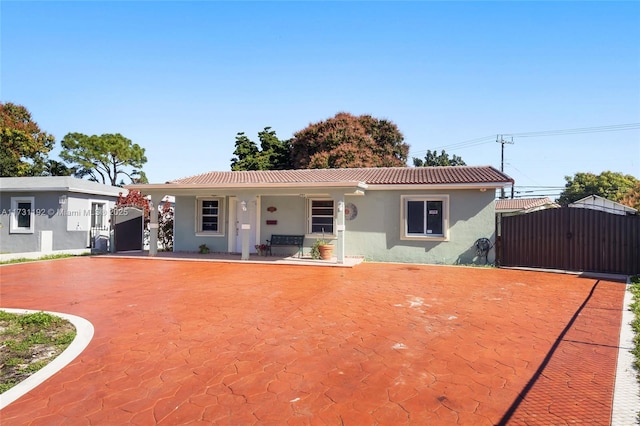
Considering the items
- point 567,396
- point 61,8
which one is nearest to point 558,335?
point 567,396

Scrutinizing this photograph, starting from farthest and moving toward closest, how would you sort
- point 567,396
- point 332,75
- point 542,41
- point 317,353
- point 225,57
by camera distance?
point 332,75 → point 225,57 → point 542,41 → point 317,353 → point 567,396

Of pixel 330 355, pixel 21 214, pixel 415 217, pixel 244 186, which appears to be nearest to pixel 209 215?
pixel 244 186

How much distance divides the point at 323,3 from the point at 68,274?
36.2ft

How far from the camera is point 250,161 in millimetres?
30438

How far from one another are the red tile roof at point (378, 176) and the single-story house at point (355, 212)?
4 cm

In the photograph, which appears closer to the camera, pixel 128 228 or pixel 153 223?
pixel 153 223

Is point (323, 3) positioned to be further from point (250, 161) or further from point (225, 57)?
point (250, 161)

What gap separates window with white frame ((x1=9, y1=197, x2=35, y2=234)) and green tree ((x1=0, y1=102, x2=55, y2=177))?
1599 centimetres

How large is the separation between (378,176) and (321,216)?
3.11 metres

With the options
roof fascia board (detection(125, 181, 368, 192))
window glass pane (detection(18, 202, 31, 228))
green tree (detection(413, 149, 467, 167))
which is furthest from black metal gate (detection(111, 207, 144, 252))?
green tree (detection(413, 149, 467, 167))

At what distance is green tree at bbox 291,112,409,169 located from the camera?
87.1ft

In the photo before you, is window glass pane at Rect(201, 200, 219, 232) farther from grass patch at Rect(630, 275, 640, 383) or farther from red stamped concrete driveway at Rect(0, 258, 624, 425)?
grass patch at Rect(630, 275, 640, 383)

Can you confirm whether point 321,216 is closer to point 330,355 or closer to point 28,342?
point 330,355

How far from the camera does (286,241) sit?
1495cm
